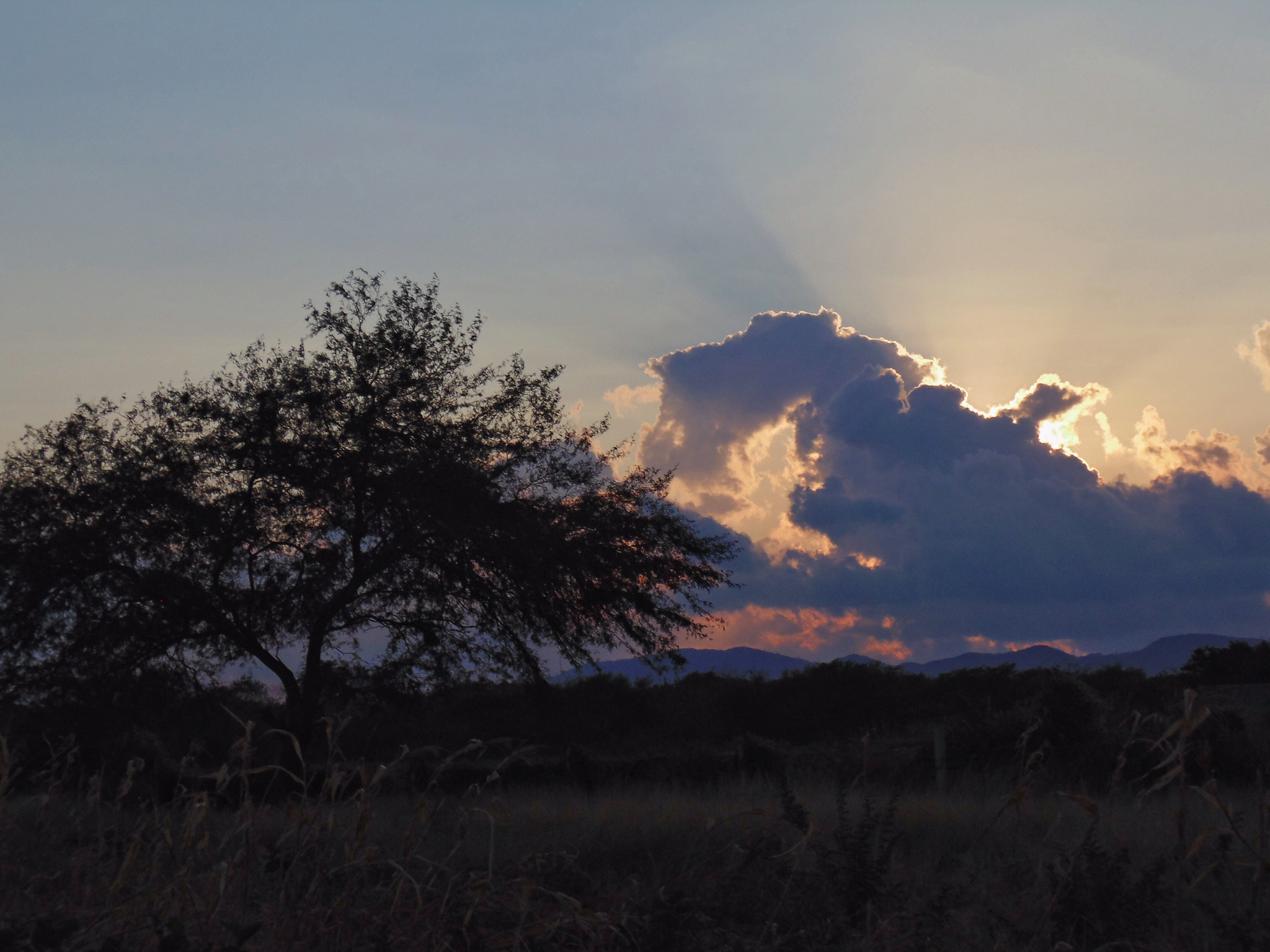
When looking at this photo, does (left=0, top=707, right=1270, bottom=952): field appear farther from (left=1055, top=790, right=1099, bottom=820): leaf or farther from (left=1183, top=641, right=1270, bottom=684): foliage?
(left=1183, top=641, right=1270, bottom=684): foliage

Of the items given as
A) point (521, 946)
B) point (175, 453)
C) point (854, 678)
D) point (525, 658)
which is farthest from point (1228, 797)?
point (854, 678)

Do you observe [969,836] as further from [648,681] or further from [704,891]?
[648,681]

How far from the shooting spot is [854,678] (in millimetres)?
36281

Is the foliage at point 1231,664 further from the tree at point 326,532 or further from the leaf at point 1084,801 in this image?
Result: the leaf at point 1084,801

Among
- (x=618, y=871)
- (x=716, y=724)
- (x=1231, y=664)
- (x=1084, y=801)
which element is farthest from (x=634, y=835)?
(x=1231, y=664)

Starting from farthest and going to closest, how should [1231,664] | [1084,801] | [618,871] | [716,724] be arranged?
[716,724] < [1231,664] < [618,871] < [1084,801]

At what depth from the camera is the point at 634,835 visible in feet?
31.2

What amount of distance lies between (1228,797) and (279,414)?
1452 centimetres

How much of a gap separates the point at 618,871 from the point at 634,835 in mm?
841

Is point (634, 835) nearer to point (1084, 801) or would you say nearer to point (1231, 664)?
point (1084, 801)

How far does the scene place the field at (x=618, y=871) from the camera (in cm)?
266

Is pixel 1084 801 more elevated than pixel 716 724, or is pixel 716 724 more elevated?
pixel 1084 801

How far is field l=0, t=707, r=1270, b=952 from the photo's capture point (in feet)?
8.73

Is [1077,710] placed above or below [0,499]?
below
